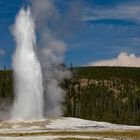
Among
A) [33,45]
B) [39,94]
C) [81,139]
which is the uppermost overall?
[33,45]

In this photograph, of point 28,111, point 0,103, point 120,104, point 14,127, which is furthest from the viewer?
point 120,104

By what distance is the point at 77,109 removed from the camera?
17662cm

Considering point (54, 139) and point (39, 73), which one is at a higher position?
point (39, 73)

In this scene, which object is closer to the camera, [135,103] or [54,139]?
[54,139]

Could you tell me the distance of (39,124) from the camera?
6944cm

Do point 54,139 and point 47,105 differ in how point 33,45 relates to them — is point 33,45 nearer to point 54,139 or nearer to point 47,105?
point 47,105

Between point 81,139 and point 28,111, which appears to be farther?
point 28,111

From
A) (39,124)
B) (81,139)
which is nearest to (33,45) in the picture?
(39,124)

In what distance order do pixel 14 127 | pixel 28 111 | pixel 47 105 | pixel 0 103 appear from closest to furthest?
pixel 14 127, pixel 28 111, pixel 47 105, pixel 0 103

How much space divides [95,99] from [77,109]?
21.3 meters

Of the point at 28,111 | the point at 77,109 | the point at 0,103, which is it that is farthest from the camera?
the point at 77,109

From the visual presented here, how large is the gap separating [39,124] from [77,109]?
108 meters

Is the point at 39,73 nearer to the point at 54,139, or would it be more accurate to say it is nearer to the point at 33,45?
the point at 33,45

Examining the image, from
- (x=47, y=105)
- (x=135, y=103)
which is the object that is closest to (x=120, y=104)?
(x=135, y=103)
